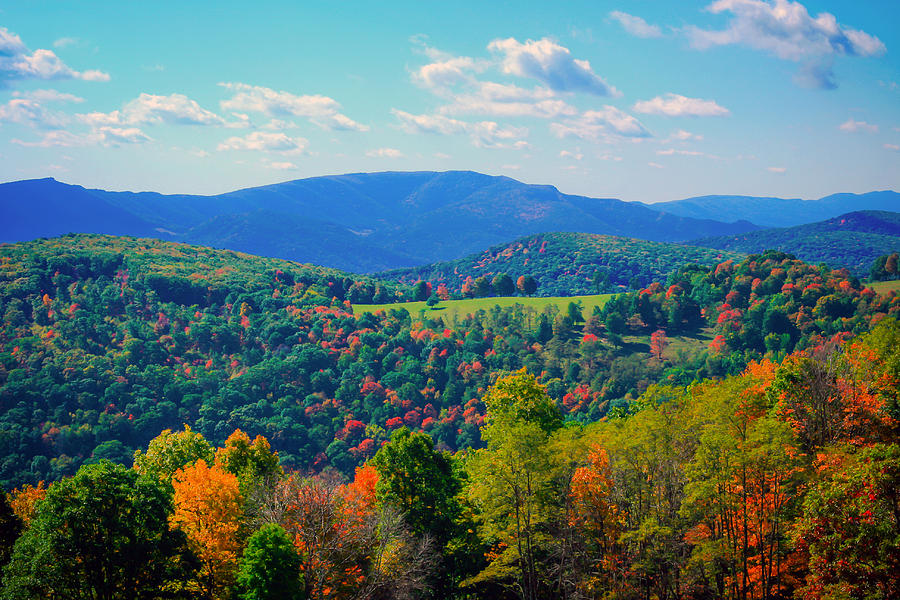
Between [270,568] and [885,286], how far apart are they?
145 meters

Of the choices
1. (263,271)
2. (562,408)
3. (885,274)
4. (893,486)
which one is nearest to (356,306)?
(263,271)

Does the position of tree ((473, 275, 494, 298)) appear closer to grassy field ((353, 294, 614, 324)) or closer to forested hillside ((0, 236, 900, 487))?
grassy field ((353, 294, 614, 324))

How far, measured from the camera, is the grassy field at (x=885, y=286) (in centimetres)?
12644

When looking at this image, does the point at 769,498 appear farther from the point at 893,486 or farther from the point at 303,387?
the point at 303,387

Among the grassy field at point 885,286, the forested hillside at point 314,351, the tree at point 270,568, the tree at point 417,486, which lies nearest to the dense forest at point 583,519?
the tree at point 270,568

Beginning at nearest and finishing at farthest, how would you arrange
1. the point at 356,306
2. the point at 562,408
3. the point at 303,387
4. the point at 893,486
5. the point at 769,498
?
the point at 893,486, the point at 769,498, the point at 562,408, the point at 303,387, the point at 356,306

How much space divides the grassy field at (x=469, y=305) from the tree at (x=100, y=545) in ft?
423

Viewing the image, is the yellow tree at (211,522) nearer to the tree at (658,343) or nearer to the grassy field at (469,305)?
the tree at (658,343)

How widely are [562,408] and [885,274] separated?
3446 inches

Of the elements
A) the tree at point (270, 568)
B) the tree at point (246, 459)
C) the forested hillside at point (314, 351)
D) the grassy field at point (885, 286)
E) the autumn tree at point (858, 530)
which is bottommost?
the forested hillside at point (314, 351)

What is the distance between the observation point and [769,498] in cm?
2734

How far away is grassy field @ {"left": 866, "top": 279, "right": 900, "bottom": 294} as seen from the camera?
12644 centimetres

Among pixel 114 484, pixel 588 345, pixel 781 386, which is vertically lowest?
pixel 588 345

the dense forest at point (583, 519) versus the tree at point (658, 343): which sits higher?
the dense forest at point (583, 519)
